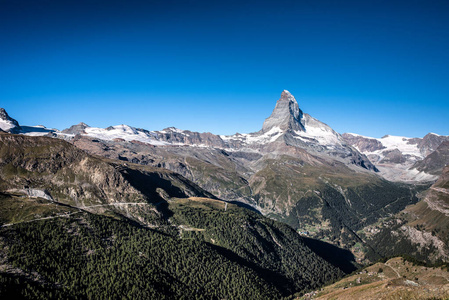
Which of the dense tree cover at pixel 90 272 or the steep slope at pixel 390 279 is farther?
the dense tree cover at pixel 90 272

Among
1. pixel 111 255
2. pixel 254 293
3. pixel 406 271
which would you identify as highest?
pixel 406 271

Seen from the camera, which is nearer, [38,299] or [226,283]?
[38,299]

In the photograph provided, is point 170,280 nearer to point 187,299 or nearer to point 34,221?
point 187,299

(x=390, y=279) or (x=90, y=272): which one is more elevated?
(x=390, y=279)

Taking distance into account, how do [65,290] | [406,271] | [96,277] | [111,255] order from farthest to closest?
[111,255] → [406,271] → [96,277] → [65,290]

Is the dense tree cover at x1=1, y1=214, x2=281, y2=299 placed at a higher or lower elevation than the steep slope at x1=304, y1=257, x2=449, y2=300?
lower

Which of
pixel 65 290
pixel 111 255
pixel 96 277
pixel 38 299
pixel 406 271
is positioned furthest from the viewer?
pixel 111 255

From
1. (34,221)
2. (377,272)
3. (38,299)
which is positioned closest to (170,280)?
→ (38,299)

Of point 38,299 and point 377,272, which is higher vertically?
point 377,272

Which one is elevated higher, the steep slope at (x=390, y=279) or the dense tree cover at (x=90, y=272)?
the steep slope at (x=390, y=279)

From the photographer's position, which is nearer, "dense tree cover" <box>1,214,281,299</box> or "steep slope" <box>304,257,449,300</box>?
"steep slope" <box>304,257,449,300</box>

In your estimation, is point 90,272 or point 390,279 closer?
point 390,279
